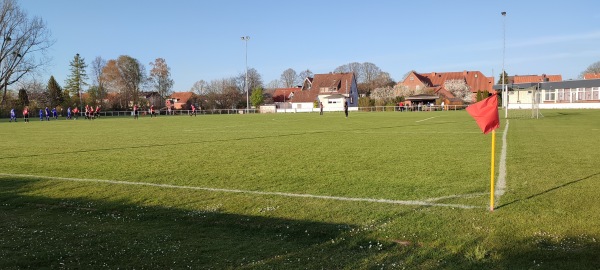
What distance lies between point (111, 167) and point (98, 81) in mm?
92707

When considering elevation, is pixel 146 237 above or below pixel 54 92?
below

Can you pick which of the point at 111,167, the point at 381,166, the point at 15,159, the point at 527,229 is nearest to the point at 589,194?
the point at 527,229

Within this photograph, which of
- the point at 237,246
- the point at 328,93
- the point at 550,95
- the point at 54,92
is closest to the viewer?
the point at 237,246

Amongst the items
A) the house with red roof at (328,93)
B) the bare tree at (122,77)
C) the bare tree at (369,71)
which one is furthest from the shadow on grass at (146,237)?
the bare tree at (369,71)

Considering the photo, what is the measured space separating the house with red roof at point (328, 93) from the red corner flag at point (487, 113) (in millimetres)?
83992

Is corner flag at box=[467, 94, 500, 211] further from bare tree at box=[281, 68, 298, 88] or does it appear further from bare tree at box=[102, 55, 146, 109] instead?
bare tree at box=[281, 68, 298, 88]

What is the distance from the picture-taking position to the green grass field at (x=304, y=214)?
4.35 metres

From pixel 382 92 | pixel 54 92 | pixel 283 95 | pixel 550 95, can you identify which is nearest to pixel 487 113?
pixel 550 95

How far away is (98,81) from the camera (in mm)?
93125

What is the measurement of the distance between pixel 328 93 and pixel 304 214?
90.8 meters

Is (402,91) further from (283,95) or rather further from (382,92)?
(283,95)

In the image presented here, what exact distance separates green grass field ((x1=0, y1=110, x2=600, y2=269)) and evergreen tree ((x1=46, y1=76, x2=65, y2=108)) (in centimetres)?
8665

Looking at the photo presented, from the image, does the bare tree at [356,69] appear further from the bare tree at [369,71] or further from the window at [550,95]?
the window at [550,95]

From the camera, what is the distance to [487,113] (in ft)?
19.8
